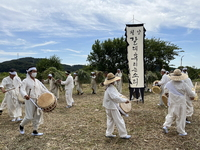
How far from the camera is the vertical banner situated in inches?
300

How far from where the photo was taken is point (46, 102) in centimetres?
457

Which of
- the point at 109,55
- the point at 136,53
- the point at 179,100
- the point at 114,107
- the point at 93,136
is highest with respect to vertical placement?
the point at 109,55

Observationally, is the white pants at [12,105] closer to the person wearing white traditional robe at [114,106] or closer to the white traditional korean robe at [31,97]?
the white traditional korean robe at [31,97]

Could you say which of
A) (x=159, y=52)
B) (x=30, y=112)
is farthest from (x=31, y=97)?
(x=159, y=52)

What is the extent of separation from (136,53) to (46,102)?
4.43 meters

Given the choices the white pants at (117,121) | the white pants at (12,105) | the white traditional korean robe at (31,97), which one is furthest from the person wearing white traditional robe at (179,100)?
the white pants at (12,105)

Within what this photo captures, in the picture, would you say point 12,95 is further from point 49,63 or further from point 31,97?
point 49,63

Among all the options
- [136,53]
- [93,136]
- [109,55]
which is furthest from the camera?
[109,55]

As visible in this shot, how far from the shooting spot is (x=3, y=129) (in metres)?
5.39

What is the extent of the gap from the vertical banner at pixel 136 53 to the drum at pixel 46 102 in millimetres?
3934

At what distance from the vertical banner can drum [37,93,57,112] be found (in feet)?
12.9

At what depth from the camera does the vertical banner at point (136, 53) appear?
25.0 ft

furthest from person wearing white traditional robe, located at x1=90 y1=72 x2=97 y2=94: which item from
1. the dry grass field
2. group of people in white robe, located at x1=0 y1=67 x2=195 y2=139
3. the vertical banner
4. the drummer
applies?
the drummer

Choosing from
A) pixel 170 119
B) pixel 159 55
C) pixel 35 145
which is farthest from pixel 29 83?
pixel 159 55
